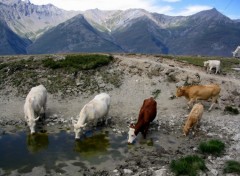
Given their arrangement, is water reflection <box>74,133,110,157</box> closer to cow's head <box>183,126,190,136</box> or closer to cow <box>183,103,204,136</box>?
cow's head <box>183,126,190,136</box>

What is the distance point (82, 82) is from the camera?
33.3 metres

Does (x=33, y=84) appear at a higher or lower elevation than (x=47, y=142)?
higher

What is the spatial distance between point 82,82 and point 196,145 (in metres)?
15.4

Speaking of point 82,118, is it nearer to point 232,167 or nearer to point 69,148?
point 69,148

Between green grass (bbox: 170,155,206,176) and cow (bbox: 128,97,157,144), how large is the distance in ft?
14.4

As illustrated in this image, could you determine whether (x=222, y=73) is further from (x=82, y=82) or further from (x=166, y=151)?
(x=166, y=151)

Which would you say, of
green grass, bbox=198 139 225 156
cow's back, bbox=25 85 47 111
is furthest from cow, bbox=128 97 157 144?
cow's back, bbox=25 85 47 111

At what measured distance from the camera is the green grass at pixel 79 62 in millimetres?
35469

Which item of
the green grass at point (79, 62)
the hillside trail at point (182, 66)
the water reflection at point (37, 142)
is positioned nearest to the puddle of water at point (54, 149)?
the water reflection at point (37, 142)

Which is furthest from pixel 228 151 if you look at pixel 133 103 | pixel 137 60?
pixel 137 60

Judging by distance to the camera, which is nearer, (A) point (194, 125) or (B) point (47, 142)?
(B) point (47, 142)

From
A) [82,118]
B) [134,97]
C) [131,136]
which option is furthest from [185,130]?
[134,97]

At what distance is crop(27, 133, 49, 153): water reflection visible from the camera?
1983 cm

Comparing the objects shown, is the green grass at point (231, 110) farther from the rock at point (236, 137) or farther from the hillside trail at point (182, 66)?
the hillside trail at point (182, 66)
